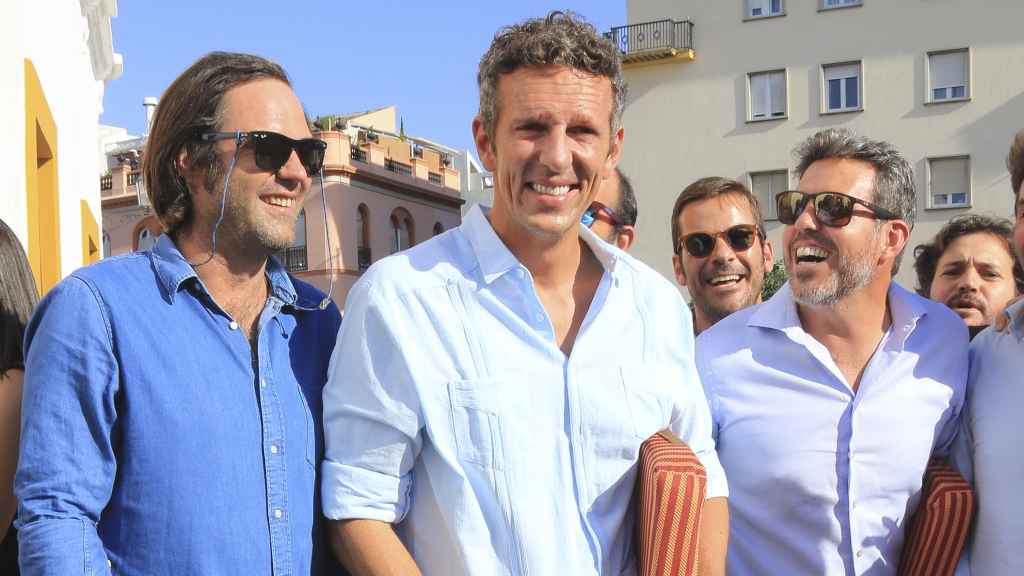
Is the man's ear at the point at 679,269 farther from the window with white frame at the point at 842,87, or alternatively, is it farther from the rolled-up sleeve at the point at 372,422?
the window with white frame at the point at 842,87

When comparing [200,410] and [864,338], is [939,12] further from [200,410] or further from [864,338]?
[200,410]

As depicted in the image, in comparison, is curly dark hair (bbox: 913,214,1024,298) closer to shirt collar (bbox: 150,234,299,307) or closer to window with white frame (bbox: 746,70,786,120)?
shirt collar (bbox: 150,234,299,307)

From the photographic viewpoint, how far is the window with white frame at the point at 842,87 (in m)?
27.1

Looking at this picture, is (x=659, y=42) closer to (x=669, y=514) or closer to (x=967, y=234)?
(x=967, y=234)

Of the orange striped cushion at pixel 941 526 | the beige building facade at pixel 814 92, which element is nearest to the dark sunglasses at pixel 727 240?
the orange striped cushion at pixel 941 526

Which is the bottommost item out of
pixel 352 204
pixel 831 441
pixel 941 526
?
pixel 941 526

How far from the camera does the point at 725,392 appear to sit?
138 inches

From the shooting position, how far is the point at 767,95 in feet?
91.5

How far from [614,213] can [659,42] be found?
81.0 feet

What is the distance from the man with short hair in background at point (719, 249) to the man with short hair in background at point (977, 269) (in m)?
0.82

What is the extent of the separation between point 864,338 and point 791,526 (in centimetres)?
67

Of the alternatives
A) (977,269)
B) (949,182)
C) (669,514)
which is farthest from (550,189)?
(949,182)

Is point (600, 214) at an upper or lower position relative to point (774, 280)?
upper

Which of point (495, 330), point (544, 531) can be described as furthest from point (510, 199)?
point (544, 531)
